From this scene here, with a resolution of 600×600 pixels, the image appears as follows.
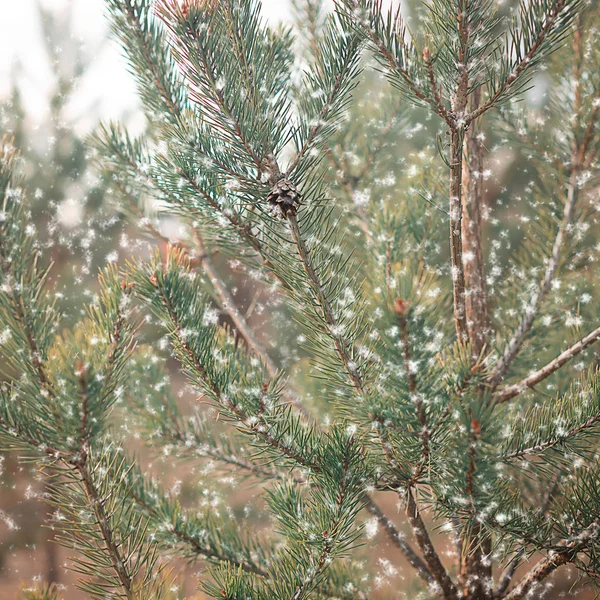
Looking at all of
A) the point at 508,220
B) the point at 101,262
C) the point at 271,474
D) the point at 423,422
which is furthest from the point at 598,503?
the point at 101,262

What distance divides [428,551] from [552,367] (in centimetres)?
20

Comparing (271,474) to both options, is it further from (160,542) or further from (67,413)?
(67,413)

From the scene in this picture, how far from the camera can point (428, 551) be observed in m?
0.45

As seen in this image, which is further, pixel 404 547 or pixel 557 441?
pixel 404 547

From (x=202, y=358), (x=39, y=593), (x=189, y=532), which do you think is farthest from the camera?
(x=189, y=532)

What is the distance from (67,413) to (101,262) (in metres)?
Answer: 0.78

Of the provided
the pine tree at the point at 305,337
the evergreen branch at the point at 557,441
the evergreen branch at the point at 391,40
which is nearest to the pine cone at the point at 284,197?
the pine tree at the point at 305,337

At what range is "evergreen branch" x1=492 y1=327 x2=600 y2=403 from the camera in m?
0.40

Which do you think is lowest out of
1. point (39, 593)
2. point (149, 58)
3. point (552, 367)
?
point (39, 593)

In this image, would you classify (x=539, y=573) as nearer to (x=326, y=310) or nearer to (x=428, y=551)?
(x=428, y=551)

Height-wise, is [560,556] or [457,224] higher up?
[457,224]

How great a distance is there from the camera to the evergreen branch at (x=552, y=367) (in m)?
0.40

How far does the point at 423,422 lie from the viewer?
1.09ft

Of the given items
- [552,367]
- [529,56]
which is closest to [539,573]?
[552,367]
